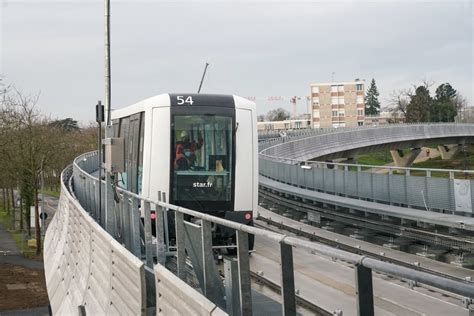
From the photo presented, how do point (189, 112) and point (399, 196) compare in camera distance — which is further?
point (399, 196)

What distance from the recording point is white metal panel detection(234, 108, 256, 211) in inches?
510

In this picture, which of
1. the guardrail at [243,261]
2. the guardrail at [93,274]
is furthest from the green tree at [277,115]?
the guardrail at [243,261]

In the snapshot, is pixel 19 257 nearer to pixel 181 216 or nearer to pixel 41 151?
pixel 41 151

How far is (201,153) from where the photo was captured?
1289 centimetres

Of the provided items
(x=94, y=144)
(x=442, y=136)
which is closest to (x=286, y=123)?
(x=442, y=136)

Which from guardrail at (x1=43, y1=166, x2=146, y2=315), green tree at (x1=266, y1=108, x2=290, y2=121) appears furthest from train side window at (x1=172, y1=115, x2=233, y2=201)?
green tree at (x1=266, y1=108, x2=290, y2=121)

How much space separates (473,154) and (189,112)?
117m

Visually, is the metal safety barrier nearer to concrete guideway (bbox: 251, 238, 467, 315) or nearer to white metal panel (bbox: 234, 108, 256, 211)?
concrete guideway (bbox: 251, 238, 467, 315)

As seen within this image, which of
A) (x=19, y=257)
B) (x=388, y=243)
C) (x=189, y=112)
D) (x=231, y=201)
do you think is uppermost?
(x=189, y=112)

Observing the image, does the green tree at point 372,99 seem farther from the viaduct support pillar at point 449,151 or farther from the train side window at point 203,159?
A: the train side window at point 203,159

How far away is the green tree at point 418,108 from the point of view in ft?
439

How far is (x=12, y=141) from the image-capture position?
3931cm

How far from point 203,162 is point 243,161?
2.79 ft

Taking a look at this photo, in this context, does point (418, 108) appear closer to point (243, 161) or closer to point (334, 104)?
point (334, 104)
